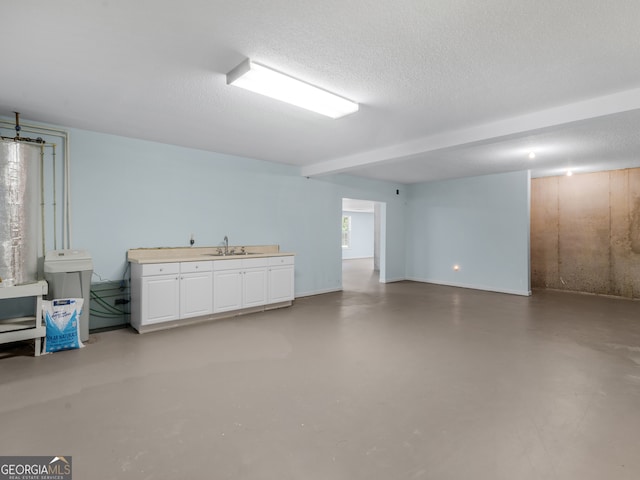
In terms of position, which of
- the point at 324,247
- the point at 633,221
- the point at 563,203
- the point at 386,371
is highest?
the point at 563,203

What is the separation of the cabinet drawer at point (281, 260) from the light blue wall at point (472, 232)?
13.7 ft

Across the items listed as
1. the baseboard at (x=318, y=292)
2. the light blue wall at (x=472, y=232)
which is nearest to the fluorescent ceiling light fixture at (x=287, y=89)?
the baseboard at (x=318, y=292)

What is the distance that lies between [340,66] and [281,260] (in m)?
3.39

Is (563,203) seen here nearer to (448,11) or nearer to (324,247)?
(324,247)

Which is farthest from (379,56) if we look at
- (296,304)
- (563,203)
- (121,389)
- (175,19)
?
(563,203)

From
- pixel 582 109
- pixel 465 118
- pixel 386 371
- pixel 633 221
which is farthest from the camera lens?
→ pixel 633 221

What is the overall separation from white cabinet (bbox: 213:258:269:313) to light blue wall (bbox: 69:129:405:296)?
0.69m

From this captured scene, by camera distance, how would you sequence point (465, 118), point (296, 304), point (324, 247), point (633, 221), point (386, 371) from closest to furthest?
point (386, 371), point (465, 118), point (296, 304), point (633, 221), point (324, 247)

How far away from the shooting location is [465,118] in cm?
360

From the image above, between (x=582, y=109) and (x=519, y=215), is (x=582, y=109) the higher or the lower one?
the higher one

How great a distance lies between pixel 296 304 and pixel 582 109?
4.52 metres

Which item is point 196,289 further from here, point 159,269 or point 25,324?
point 25,324

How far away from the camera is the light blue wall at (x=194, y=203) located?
410cm

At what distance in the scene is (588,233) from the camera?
268 inches
